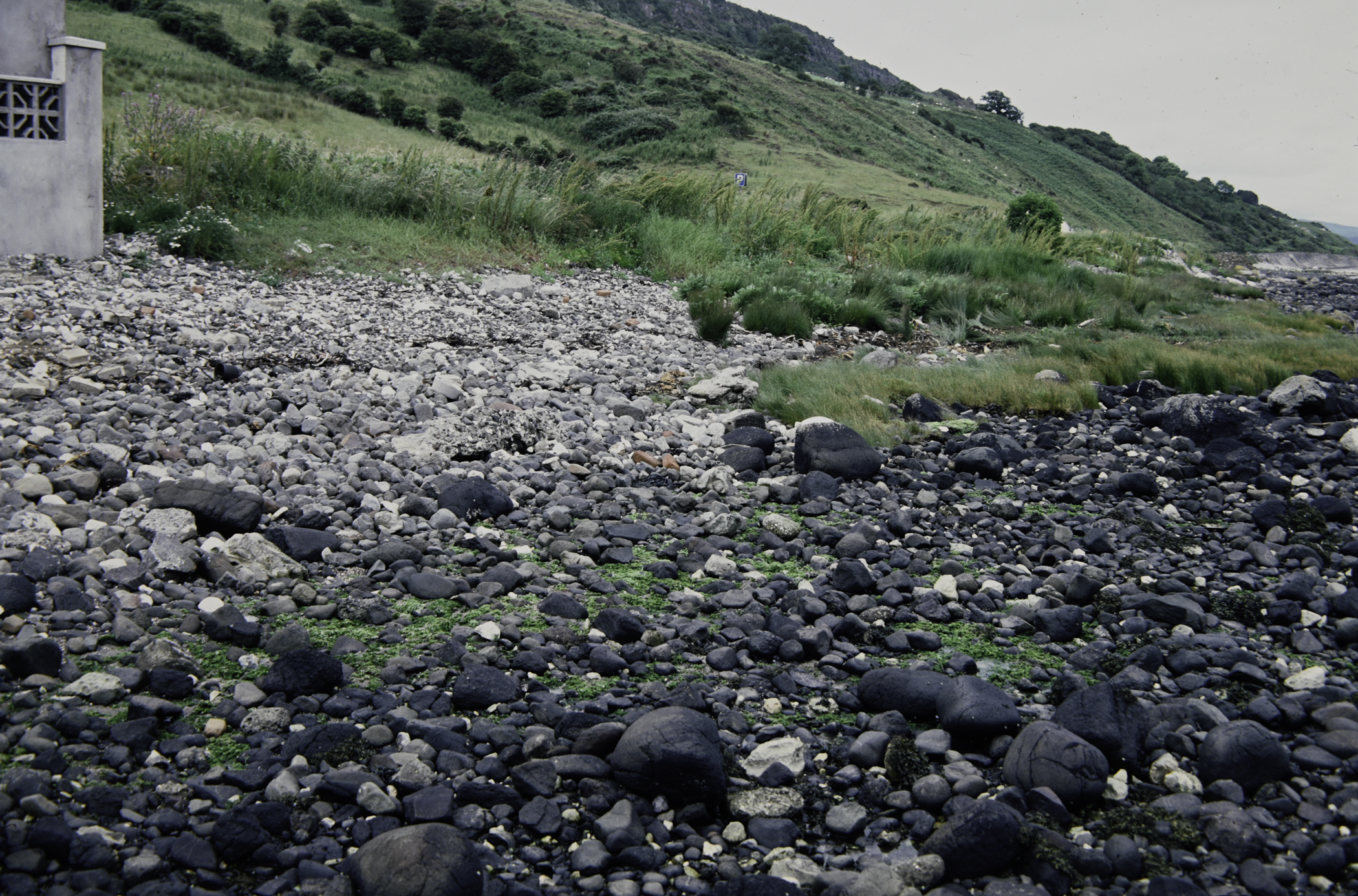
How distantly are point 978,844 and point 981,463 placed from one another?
312cm

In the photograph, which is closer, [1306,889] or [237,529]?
[1306,889]

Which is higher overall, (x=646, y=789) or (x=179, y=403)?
(x=646, y=789)

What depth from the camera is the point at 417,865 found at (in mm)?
1681

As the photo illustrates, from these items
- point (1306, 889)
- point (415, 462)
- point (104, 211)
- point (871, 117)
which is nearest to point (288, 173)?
point (104, 211)

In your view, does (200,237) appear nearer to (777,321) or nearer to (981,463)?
(777,321)

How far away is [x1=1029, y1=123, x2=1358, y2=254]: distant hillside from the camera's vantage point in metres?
53.8

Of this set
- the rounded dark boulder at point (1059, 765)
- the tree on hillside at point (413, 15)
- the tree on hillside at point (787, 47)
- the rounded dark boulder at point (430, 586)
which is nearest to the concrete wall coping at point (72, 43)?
the rounded dark boulder at point (430, 586)

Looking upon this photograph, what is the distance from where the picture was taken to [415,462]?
4215mm

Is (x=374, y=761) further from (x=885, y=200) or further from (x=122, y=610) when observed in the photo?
(x=885, y=200)

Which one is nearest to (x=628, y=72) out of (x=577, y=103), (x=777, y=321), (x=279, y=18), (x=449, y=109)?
(x=577, y=103)

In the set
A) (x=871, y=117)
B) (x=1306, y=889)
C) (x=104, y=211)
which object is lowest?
(x=104, y=211)

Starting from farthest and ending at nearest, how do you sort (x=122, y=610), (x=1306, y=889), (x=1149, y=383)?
(x=1149, y=383), (x=122, y=610), (x=1306, y=889)

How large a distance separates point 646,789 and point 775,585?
1339 mm

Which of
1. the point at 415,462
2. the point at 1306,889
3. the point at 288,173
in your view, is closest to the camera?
the point at 1306,889
